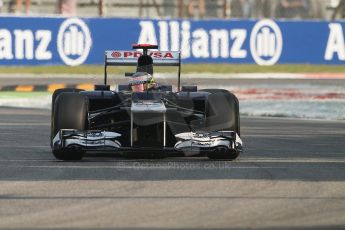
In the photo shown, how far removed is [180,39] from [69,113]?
69.8ft

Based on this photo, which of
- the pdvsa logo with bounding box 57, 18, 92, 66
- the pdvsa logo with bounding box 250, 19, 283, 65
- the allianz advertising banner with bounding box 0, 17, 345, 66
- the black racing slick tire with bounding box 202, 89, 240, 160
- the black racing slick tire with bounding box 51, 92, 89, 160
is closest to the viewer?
the black racing slick tire with bounding box 51, 92, 89, 160

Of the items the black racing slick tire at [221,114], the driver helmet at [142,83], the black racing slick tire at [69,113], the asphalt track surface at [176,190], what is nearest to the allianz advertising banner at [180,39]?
the asphalt track surface at [176,190]

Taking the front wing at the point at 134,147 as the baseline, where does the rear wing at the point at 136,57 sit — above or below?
above

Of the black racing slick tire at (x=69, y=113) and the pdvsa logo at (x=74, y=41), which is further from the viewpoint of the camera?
the pdvsa logo at (x=74, y=41)

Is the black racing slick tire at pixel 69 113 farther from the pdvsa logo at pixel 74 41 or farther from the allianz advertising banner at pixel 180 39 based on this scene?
the pdvsa logo at pixel 74 41

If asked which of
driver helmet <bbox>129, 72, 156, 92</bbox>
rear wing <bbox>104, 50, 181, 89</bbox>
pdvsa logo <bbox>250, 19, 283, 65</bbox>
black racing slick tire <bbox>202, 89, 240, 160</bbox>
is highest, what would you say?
rear wing <bbox>104, 50, 181, 89</bbox>

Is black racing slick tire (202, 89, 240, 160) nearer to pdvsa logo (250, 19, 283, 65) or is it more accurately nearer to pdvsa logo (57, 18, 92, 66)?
pdvsa logo (57, 18, 92, 66)

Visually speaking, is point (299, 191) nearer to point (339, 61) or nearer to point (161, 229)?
point (161, 229)

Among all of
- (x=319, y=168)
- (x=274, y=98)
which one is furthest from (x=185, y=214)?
(x=274, y=98)

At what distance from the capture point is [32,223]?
8.91m

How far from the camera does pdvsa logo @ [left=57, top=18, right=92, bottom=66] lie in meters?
34.0

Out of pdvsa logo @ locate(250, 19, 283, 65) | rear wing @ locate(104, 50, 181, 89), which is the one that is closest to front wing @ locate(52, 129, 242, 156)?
rear wing @ locate(104, 50, 181, 89)

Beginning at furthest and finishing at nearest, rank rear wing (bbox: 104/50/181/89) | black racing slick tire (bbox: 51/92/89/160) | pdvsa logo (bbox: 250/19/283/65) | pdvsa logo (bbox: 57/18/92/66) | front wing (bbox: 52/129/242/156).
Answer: pdvsa logo (bbox: 250/19/283/65) → pdvsa logo (bbox: 57/18/92/66) → rear wing (bbox: 104/50/181/89) → black racing slick tire (bbox: 51/92/89/160) → front wing (bbox: 52/129/242/156)

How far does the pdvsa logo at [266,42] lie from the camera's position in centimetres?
3572
